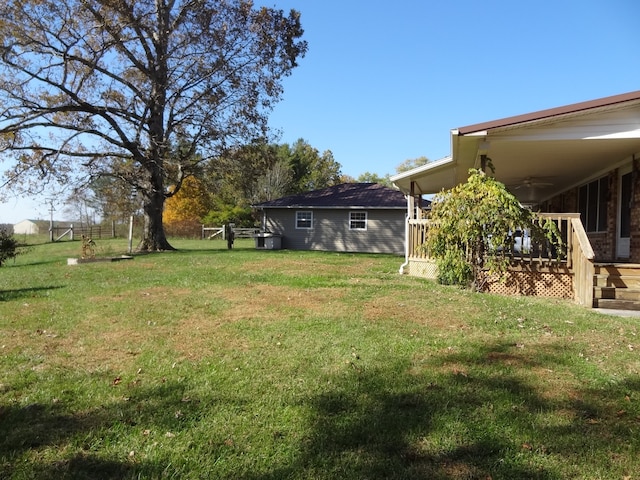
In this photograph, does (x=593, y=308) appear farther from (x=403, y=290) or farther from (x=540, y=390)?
(x=540, y=390)

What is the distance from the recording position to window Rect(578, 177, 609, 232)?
36.1 ft

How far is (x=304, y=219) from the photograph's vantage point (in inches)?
964

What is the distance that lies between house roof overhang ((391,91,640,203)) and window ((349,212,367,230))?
11.7 metres

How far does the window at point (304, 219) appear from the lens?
24.4 m

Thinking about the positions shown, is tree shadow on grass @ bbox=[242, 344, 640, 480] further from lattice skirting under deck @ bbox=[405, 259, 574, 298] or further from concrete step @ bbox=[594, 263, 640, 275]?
lattice skirting under deck @ bbox=[405, 259, 574, 298]

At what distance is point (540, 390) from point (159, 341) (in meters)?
3.76

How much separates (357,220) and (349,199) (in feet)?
4.54

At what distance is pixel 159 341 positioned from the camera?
4.92 m

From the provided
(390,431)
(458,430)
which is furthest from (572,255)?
(390,431)

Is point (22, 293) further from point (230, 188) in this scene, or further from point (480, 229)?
point (230, 188)

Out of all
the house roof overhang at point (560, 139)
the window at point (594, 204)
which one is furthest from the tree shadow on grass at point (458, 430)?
the window at point (594, 204)

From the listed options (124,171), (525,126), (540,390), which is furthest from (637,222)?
(124,171)

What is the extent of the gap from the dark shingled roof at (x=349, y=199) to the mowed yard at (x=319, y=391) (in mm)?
16768

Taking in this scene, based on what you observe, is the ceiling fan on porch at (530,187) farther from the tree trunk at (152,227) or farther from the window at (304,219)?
the tree trunk at (152,227)
